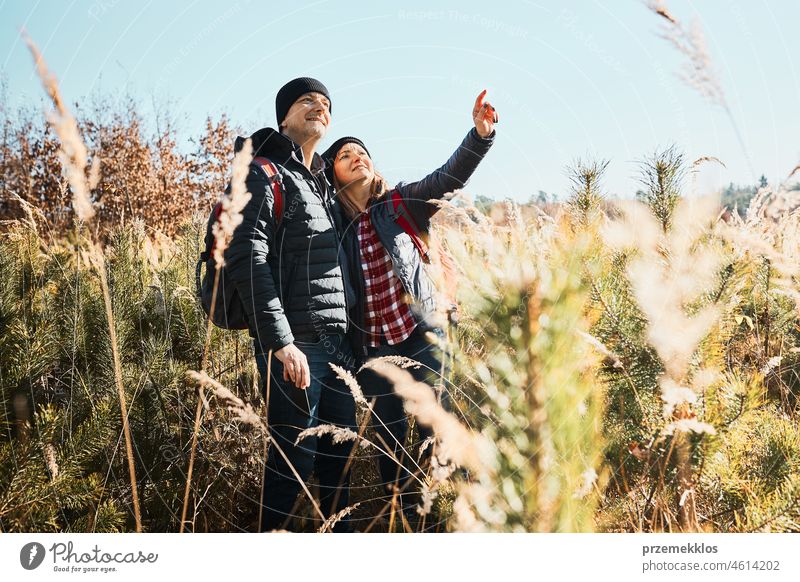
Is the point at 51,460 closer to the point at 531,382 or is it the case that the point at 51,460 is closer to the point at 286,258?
the point at 286,258

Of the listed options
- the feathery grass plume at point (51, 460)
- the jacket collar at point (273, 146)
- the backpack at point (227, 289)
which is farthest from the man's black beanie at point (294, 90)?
the feathery grass plume at point (51, 460)

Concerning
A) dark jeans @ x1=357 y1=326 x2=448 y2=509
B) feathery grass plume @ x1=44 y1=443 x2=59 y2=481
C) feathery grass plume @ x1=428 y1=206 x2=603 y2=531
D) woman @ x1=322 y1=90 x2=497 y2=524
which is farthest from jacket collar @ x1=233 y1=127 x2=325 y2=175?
feathery grass plume @ x1=428 y1=206 x2=603 y2=531

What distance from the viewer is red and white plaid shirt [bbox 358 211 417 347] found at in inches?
91.5

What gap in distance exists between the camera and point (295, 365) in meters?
1.98

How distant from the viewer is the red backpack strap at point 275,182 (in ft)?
6.83

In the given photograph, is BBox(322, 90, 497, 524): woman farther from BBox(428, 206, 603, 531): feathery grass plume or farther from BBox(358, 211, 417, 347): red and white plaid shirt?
BBox(428, 206, 603, 531): feathery grass plume

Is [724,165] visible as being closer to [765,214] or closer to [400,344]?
[765,214]

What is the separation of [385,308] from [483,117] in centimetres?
86

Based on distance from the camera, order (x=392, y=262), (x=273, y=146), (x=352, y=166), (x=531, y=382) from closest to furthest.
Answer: (x=531, y=382)
(x=273, y=146)
(x=392, y=262)
(x=352, y=166)

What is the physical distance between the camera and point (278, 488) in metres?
2.15

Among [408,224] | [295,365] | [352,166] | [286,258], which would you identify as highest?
[352,166]

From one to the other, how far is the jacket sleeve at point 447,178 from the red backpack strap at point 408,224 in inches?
1.1

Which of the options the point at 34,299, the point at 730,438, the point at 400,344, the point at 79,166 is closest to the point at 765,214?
the point at 730,438

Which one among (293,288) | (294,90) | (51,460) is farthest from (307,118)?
(51,460)
